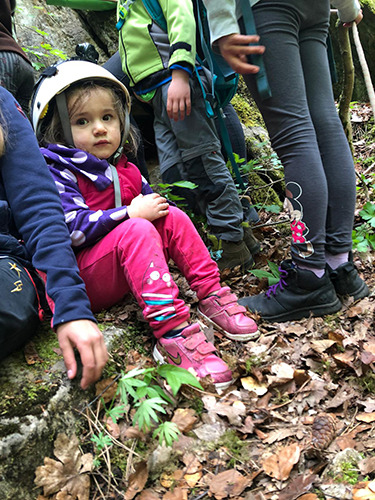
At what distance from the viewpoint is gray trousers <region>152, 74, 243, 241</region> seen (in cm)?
281

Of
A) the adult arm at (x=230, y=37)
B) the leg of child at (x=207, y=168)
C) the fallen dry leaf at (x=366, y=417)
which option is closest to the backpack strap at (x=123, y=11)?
the leg of child at (x=207, y=168)

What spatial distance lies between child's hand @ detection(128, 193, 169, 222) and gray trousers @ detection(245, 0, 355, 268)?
736 millimetres

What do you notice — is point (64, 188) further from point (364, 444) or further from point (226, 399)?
point (364, 444)

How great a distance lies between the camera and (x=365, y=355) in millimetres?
1885

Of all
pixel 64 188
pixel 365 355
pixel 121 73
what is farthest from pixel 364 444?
pixel 121 73

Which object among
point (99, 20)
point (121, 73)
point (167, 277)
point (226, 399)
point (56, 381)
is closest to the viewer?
point (56, 381)

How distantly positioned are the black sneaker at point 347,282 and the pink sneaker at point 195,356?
3.30 ft

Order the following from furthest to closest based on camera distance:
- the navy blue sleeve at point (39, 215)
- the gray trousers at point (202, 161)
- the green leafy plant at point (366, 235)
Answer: the gray trousers at point (202, 161) < the green leafy plant at point (366, 235) < the navy blue sleeve at point (39, 215)

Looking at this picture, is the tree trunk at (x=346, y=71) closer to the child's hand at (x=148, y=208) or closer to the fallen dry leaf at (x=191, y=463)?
the child's hand at (x=148, y=208)

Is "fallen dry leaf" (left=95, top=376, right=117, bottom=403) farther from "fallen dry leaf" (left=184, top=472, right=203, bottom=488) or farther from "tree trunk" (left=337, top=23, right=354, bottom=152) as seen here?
"tree trunk" (left=337, top=23, right=354, bottom=152)

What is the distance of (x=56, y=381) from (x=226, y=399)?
742 mm

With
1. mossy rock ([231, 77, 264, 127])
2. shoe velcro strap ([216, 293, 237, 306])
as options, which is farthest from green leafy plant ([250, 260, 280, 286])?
mossy rock ([231, 77, 264, 127])

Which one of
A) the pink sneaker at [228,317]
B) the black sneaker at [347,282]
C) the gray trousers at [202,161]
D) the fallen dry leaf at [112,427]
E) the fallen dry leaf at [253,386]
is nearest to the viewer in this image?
the fallen dry leaf at [112,427]

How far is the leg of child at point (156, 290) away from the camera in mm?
1893
